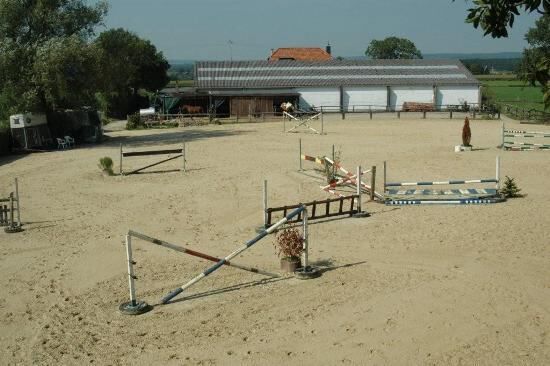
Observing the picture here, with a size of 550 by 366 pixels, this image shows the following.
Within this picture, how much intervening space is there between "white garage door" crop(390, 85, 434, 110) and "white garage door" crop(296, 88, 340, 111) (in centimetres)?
462

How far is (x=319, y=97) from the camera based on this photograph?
1935 inches

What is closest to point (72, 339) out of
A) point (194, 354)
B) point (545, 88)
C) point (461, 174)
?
point (194, 354)

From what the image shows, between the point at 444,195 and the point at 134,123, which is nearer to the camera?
the point at 444,195

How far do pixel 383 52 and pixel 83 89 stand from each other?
324ft

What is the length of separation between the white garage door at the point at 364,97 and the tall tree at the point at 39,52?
2357cm

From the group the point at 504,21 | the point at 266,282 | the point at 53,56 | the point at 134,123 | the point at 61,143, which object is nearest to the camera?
the point at 504,21

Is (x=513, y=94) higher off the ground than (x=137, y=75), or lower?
lower

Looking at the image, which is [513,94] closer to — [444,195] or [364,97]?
[364,97]

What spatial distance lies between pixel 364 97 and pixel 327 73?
4.21 metres

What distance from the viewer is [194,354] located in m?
7.30

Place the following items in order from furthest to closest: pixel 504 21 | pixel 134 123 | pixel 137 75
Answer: pixel 137 75 < pixel 134 123 < pixel 504 21

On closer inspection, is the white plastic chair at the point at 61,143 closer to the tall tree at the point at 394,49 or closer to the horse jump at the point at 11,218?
the horse jump at the point at 11,218

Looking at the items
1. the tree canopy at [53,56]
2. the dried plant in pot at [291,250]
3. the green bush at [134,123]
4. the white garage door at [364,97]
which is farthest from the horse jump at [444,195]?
the white garage door at [364,97]

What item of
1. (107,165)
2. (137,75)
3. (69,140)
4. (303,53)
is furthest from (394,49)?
(107,165)
